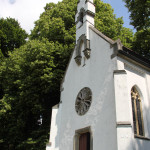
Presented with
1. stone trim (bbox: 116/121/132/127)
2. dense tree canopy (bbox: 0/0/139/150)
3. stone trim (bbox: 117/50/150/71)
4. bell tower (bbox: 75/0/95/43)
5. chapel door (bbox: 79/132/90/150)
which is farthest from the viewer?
dense tree canopy (bbox: 0/0/139/150)

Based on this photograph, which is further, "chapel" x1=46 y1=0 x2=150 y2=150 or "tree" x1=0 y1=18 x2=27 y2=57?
"tree" x1=0 y1=18 x2=27 y2=57

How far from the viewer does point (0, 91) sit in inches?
911

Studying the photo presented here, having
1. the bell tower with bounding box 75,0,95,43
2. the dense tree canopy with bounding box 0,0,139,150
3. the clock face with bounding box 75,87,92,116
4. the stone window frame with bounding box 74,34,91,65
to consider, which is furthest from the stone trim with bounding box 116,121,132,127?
the dense tree canopy with bounding box 0,0,139,150

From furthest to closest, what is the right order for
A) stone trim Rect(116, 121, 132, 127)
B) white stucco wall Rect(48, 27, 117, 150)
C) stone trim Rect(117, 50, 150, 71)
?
stone trim Rect(117, 50, 150, 71), white stucco wall Rect(48, 27, 117, 150), stone trim Rect(116, 121, 132, 127)

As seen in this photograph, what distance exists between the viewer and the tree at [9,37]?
2658 cm

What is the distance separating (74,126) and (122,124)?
4.58 metres

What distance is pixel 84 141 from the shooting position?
12.4 metres

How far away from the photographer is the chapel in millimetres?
9992

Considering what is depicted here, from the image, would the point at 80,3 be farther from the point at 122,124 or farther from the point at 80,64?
the point at 122,124

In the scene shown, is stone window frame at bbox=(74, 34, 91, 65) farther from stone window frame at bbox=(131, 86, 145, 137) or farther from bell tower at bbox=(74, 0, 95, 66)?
stone window frame at bbox=(131, 86, 145, 137)

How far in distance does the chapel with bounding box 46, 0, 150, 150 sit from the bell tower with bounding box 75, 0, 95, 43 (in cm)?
9

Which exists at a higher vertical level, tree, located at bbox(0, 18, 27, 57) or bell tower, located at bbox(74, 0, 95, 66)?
tree, located at bbox(0, 18, 27, 57)

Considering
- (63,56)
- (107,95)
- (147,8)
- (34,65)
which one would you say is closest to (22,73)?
(34,65)

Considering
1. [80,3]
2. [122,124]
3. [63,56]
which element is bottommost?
[122,124]
